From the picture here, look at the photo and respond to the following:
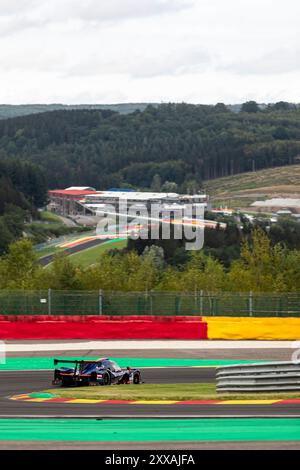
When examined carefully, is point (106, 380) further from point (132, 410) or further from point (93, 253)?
point (93, 253)

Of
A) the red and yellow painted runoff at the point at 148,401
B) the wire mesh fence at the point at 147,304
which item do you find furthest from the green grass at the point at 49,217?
the red and yellow painted runoff at the point at 148,401

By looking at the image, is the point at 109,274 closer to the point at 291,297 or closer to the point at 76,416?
the point at 291,297

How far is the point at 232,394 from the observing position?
2286 cm

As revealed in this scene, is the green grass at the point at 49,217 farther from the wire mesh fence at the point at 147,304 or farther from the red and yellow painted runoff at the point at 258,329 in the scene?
the red and yellow painted runoff at the point at 258,329

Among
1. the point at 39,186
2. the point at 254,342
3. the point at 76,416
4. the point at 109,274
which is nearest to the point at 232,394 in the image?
the point at 76,416

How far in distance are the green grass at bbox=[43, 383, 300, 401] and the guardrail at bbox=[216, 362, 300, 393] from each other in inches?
6.4

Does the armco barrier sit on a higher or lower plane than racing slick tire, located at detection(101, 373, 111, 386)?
lower

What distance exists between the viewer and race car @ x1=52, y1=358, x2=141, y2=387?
26.2m

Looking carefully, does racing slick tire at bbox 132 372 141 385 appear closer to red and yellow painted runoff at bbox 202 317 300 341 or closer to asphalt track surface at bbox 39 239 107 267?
red and yellow painted runoff at bbox 202 317 300 341

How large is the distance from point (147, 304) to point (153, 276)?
906 inches

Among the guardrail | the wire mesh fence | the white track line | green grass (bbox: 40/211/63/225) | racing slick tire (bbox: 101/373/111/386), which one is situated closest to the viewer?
the guardrail

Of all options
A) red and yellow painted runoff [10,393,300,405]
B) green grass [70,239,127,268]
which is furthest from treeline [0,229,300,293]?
green grass [70,239,127,268]

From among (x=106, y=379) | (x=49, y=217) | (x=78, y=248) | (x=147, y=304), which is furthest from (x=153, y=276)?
(x=49, y=217)
